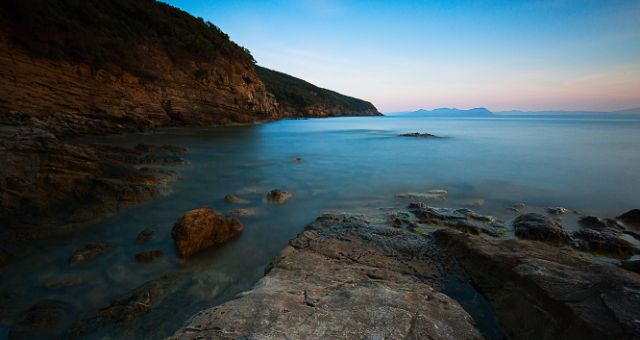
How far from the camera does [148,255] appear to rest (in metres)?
4.73

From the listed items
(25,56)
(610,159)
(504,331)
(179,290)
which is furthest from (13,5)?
(610,159)

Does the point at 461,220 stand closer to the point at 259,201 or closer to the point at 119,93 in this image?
the point at 259,201

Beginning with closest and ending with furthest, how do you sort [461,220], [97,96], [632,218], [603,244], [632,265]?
[632,265]
[603,244]
[461,220]
[632,218]
[97,96]

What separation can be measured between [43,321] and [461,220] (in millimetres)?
7355

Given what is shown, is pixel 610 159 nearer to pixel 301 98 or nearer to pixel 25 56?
pixel 25 56

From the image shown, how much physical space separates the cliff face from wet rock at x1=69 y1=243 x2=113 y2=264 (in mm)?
11114

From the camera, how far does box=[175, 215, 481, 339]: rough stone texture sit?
2.40m

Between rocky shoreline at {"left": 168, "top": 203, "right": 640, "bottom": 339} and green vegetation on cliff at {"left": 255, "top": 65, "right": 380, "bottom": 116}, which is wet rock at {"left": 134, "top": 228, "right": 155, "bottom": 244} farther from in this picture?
green vegetation on cliff at {"left": 255, "top": 65, "right": 380, "bottom": 116}

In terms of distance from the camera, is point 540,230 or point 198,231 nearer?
point 198,231

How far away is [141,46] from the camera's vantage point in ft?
85.3

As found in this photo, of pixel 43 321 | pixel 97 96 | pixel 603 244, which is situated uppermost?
pixel 97 96

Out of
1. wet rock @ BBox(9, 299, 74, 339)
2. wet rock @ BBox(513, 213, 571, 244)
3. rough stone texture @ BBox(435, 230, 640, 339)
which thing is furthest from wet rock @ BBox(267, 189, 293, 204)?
wet rock @ BBox(513, 213, 571, 244)

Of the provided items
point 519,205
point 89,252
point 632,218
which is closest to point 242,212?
A: point 89,252

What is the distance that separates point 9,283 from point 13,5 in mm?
24146
